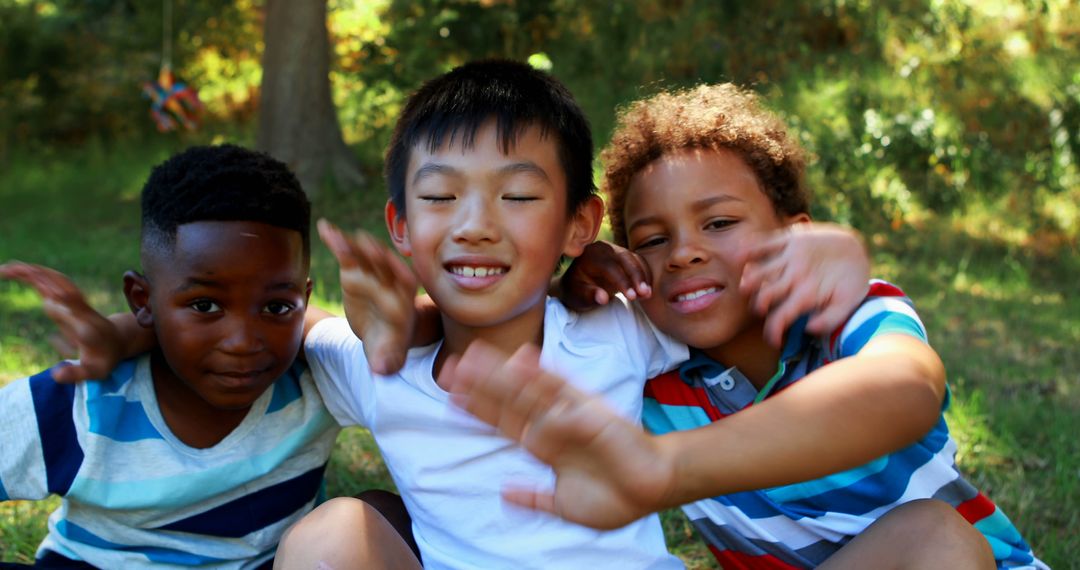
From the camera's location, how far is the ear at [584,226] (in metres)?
2.10

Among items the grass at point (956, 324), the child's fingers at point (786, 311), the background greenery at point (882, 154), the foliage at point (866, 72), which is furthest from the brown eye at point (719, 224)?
the foliage at point (866, 72)

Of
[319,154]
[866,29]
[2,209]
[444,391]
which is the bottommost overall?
[2,209]

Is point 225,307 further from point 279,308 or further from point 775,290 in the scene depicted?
point 775,290

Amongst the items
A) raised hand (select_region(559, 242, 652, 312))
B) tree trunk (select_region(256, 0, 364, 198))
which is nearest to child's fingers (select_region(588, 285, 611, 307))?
raised hand (select_region(559, 242, 652, 312))

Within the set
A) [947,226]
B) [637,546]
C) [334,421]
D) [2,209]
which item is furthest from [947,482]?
[2,209]

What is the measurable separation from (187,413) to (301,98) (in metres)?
6.28

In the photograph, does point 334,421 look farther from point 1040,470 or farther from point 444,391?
point 1040,470

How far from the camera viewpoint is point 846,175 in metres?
6.42

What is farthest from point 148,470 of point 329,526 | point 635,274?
point 635,274

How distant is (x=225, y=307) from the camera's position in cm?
213

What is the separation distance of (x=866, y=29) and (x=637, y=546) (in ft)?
19.8

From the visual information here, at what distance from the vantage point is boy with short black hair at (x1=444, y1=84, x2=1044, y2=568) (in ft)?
4.60

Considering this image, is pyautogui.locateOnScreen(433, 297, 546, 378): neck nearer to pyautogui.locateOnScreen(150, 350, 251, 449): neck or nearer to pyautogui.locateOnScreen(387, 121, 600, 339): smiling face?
pyautogui.locateOnScreen(387, 121, 600, 339): smiling face

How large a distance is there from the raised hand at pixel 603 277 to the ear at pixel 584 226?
0.06 ft
